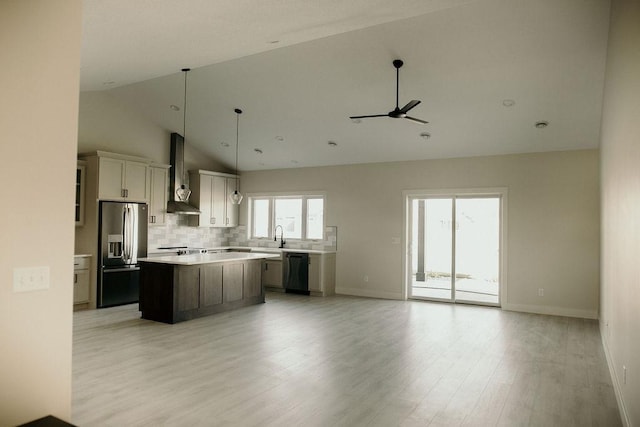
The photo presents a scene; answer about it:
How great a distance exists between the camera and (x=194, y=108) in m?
7.61

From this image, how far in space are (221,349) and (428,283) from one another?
15.3 ft

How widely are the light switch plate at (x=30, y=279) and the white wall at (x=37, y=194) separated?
0.02m

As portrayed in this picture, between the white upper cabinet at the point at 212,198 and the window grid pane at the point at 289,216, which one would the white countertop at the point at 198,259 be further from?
the window grid pane at the point at 289,216

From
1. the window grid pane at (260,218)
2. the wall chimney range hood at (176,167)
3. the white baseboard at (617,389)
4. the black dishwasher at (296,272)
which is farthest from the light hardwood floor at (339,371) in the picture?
the window grid pane at (260,218)

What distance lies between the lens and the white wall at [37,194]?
1781mm

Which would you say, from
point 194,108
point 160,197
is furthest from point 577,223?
point 160,197

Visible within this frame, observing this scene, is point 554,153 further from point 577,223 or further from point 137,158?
point 137,158

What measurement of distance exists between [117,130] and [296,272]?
428cm

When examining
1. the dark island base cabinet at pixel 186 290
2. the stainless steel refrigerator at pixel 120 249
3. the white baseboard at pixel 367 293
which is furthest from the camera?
the white baseboard at pixel 367 293

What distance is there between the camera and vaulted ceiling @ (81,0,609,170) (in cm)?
331

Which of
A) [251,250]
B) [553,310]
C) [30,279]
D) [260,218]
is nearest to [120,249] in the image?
[251,250]

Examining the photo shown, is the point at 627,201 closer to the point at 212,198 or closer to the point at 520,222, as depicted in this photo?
the point at 520,222

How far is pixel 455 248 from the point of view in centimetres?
792

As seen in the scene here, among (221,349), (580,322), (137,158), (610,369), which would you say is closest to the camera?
(610,369)
